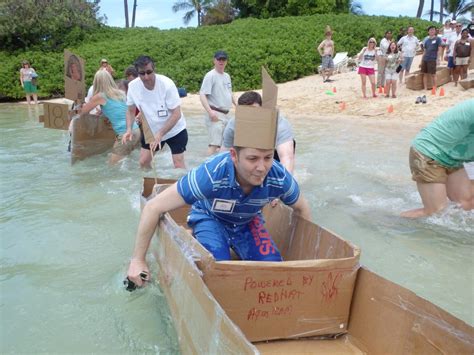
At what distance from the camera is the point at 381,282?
2.67 metres

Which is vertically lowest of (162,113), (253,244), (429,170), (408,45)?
(253,244)

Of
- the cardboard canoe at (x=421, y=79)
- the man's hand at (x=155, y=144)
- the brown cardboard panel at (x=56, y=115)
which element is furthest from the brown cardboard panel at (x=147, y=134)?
the cardboard canoe at (x=421, y=79)

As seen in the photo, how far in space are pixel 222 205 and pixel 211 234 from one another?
8.3 inches

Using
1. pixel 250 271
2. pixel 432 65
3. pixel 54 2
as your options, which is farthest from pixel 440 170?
pixel 54 2

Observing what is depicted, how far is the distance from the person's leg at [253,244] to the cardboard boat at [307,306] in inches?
15.2

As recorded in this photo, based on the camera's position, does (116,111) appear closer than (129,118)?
No

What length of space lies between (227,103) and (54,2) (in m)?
23.8

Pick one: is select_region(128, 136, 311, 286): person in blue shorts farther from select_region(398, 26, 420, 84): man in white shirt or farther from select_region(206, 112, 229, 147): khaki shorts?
select_region(398, 26, 420, 84): man in white shirt

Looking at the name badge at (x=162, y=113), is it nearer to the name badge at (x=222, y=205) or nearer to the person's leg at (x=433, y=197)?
the person's leg at (x=433, y=197)

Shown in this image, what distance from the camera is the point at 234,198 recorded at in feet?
10.00

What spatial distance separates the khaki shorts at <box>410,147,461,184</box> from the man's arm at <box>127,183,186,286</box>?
2.74 metres

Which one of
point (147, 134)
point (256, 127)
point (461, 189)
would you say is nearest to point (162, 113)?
point (147, 134)

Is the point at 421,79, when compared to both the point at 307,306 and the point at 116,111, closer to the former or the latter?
the point at 116,111

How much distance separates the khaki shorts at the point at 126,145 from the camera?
7641 mm
